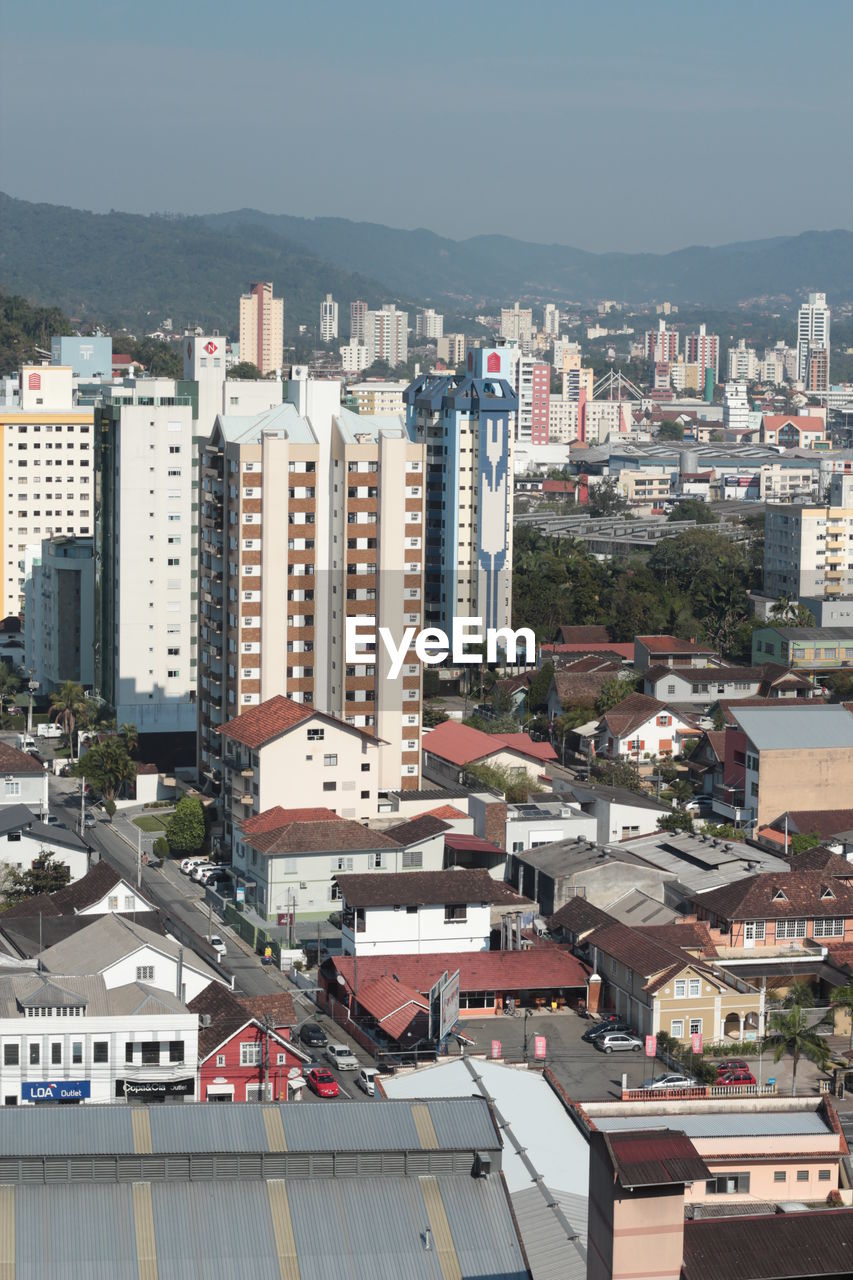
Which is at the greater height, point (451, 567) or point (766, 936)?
point (451, 567)

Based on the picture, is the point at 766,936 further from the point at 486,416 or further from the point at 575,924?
the point at 486,416

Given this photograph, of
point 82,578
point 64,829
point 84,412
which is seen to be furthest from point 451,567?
point 64,829

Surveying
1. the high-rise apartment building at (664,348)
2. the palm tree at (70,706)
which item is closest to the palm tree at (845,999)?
the palm tree at (70,706)

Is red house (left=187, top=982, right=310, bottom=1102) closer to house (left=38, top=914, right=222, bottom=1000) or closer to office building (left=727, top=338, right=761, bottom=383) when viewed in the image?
house (left=38, top=914, right=222, bottom=1000)

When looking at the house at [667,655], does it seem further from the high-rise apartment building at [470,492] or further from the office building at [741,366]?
the office building at [741,366]

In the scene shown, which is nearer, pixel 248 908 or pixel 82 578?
pixel 248 908

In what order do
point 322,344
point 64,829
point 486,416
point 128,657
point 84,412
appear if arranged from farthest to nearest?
point 322,344, point 84,412, point 486,416, point 128,657, point 64,829

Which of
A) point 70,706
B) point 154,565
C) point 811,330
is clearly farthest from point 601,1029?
point 811,330

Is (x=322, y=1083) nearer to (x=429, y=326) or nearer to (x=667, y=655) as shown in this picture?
(x=667, y=655)
